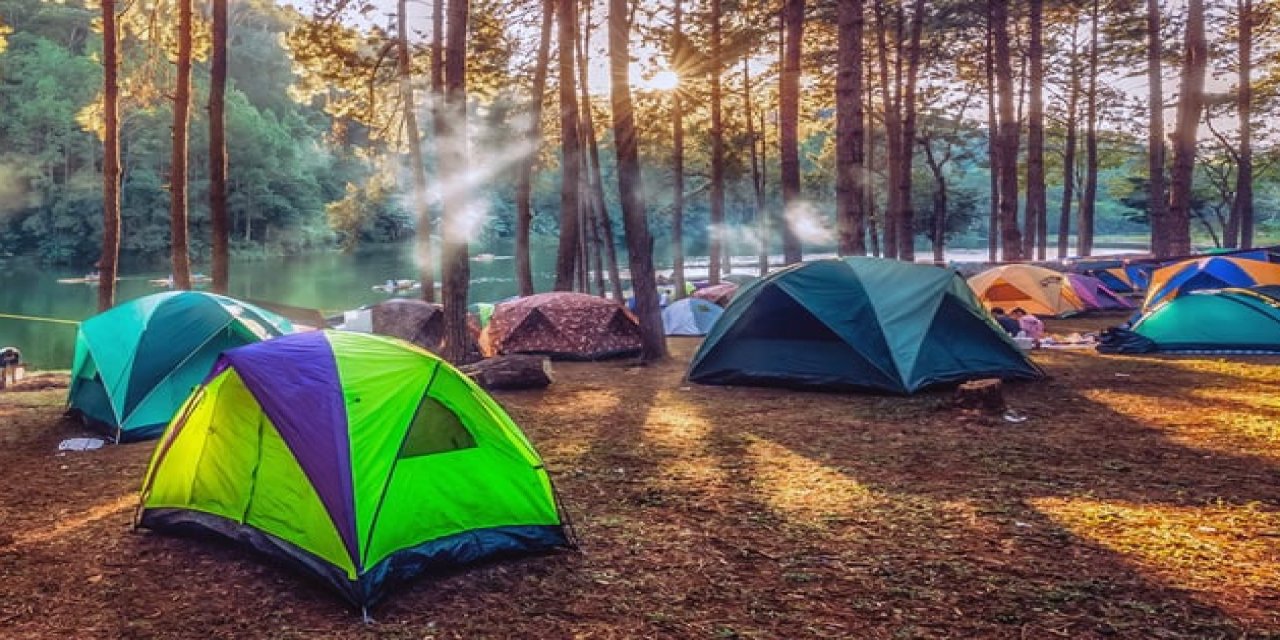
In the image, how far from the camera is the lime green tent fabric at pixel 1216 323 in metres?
10.8

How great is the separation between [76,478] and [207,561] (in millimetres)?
2904

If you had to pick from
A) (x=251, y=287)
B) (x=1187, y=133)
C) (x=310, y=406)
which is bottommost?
(x=310, y=406)

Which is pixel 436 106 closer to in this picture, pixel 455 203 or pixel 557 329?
pixel 455 203

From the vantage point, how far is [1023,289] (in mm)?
16312

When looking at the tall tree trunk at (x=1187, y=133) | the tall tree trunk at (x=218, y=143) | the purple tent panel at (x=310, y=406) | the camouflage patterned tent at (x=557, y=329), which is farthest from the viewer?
the tall tree trunk at (x=1187, y=133)

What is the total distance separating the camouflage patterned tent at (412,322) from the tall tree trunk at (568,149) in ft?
8.31

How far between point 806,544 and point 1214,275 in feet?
45.4

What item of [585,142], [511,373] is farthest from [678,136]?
[511,373]

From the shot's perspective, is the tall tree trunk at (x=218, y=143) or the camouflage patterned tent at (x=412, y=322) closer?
the tall tree trunk at (x=218, y=143)

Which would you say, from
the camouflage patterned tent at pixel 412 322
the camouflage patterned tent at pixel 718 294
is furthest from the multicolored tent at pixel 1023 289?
the camouflage patterned tent at pixel 412 322

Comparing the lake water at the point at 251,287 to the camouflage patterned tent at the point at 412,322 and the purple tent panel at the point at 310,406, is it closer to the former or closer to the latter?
the camouflage patterned tent at the point at 412,322

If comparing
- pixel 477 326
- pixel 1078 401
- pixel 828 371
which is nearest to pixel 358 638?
pixel 828 371

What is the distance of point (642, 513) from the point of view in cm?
519

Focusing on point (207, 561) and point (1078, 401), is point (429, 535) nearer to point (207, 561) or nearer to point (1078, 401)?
point (207, 561)
